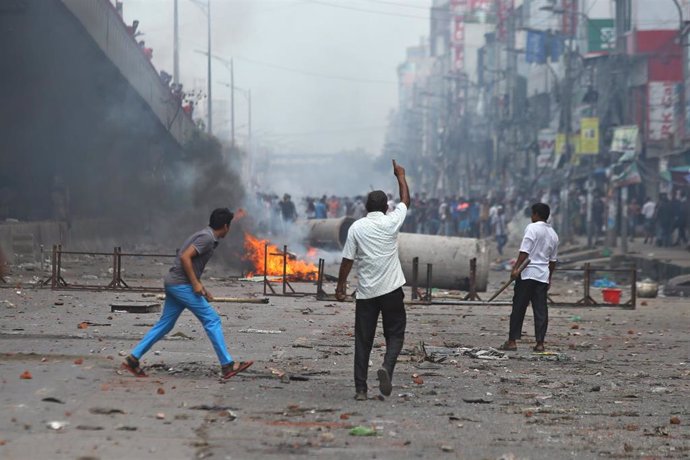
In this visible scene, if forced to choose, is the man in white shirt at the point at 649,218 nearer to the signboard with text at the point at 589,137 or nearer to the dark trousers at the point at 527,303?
the signboard with text at the point at 589,137

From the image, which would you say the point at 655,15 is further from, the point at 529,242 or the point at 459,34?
the point at 459,34

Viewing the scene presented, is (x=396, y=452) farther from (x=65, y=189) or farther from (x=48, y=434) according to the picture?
(x=65, y=189)

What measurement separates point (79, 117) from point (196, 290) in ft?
84.1

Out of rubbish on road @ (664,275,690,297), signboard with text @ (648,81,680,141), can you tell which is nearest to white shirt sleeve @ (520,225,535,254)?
rubbish on road @ (664,275,690,297)

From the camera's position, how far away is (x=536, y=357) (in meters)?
11.8

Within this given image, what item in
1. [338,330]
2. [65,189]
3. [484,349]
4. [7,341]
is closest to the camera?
[7,341]

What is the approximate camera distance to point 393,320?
8.86 metres

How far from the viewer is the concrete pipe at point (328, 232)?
3434 centimetres

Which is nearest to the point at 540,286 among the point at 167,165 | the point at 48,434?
the point at 48,434

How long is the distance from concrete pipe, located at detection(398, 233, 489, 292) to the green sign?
30.8 metres

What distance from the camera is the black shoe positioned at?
8.58m

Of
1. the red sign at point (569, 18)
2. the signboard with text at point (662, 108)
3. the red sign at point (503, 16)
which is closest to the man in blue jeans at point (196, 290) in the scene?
the signboard with text at point (662, 108)

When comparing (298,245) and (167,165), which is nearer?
(298,245)

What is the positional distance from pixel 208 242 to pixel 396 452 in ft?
9.76
